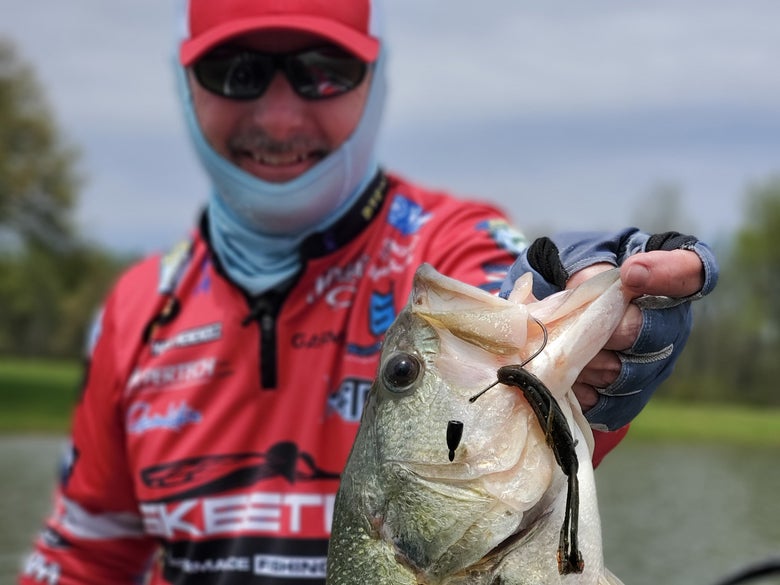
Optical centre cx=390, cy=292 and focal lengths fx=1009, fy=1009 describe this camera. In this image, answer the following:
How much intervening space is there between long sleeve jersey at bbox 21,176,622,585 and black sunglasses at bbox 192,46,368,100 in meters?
0.35

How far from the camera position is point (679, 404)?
44750 mm

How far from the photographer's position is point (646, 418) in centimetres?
3753

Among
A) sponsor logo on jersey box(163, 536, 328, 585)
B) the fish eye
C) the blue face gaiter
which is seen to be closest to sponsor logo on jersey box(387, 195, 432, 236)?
the blue face gaiter

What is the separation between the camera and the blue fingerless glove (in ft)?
5.31

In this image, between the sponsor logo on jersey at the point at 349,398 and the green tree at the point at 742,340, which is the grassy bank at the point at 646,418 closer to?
the green tree at the point at 742,340

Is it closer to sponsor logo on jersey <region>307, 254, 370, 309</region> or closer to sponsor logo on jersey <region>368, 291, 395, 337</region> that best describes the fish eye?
sponsor logo on jersey <region>368, 291, 395, 337</region>

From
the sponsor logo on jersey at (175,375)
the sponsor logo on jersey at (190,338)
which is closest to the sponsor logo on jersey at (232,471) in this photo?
the sponsor logo on jersey at (175,375)

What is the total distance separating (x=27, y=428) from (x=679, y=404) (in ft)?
94.5

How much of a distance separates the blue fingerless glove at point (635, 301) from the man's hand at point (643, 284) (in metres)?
0.01

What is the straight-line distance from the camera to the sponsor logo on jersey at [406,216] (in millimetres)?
2754

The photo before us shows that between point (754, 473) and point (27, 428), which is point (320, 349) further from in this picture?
point (27, 428)

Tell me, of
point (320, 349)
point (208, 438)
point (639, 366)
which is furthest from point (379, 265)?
point (639, 366)

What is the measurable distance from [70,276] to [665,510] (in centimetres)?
1992

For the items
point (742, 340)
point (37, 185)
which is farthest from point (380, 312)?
point (742, 340)
